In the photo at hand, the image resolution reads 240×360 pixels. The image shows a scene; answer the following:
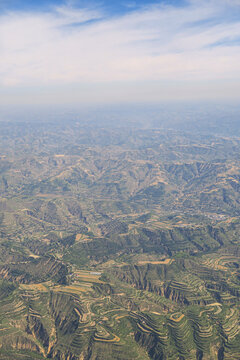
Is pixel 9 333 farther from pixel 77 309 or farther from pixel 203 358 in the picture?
pixel 203 358

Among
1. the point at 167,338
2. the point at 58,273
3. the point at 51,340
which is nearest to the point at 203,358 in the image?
the point at 167,338

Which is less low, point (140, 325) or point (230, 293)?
point (140, 325)

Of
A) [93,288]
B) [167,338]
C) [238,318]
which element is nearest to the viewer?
[167,338]

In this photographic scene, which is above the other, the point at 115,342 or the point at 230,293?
the point at 115,342

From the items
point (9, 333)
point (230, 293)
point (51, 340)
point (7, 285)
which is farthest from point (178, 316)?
point (7, 285)

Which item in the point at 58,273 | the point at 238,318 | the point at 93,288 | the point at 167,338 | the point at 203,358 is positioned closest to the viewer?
the point at 203,358

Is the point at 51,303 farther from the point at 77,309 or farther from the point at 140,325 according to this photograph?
the point at 140,325

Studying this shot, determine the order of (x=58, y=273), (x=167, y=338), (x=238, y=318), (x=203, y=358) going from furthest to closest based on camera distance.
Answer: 1. (x=58, y=273)
2. (x=238, y=318)
3. (x=167, y=338)
4. (x=203, y=358)

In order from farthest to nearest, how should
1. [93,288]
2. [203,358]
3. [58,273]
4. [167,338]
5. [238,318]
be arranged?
[58,273] → [93,288] → [238,318] → [167,338] → [203,358]

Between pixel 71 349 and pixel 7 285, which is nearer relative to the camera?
pixel 71 349

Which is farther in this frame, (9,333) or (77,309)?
(77,309)
